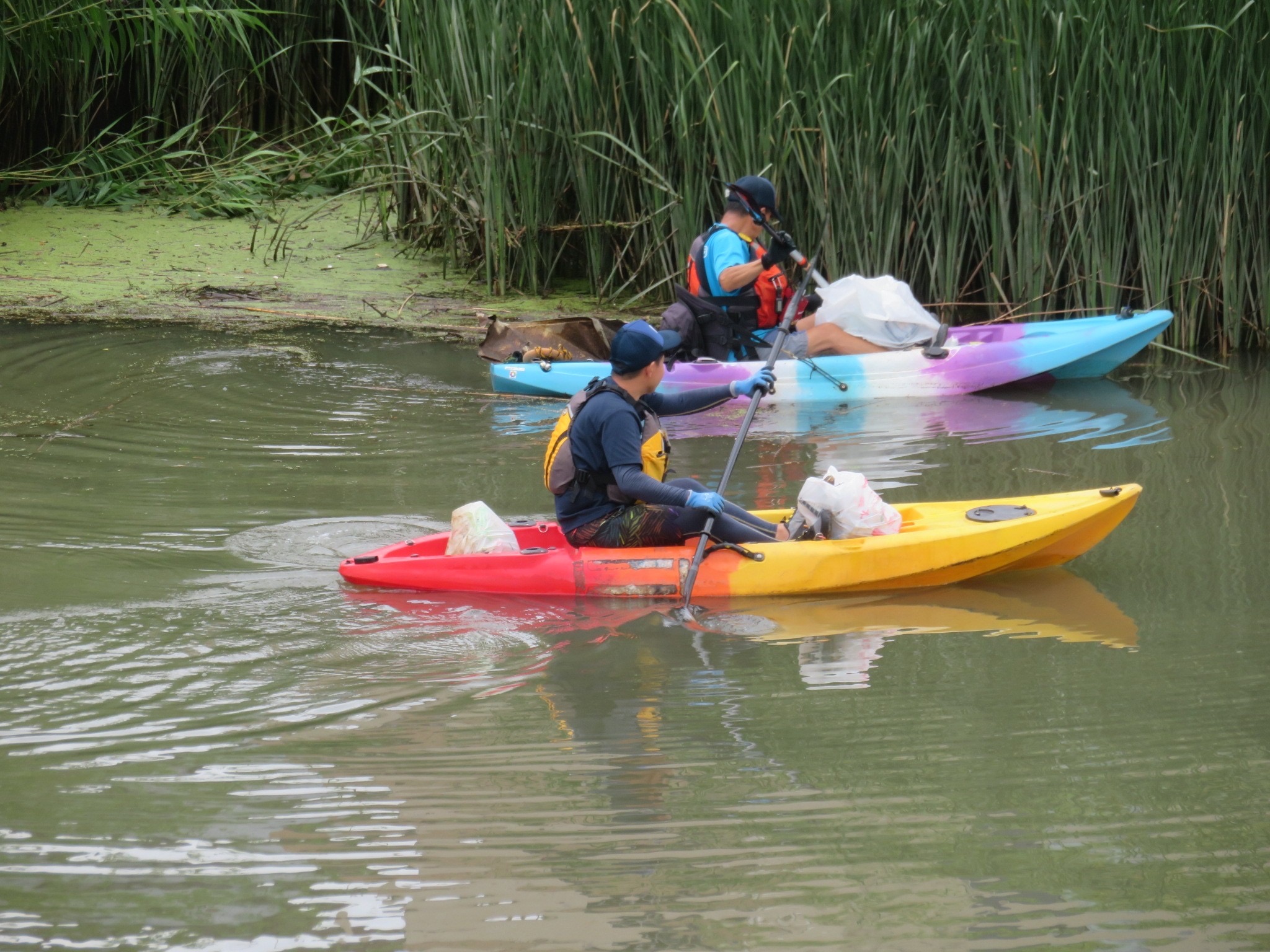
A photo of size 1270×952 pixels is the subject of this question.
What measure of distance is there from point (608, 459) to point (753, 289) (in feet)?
9.61

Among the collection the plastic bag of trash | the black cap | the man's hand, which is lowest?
the plastic bag of trash

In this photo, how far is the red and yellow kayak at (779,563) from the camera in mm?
4277

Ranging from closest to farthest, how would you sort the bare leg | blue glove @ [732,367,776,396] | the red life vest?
blue glove @ [732,367,776,396] → the red life vest → the bare leg

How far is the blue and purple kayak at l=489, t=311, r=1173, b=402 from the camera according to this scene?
23.0ft

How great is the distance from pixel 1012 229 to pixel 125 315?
5.05m

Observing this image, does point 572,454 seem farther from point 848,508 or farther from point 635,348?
point 848,508

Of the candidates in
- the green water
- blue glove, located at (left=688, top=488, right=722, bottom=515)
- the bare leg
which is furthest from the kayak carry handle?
blue glove, located at (left=688, top=488, right=722, bottom=515)

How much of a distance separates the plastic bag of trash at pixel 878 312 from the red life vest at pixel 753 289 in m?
0.23

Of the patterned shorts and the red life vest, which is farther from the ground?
the red life vest

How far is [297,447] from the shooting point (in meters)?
6.04

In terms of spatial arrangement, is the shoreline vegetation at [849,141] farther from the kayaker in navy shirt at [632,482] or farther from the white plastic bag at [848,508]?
the white plastic bag at [848,508]

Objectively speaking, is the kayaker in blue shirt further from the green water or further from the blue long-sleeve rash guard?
the blue long-sleeve rash guard

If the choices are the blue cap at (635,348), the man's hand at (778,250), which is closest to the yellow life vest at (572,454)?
the blue cap at (635,348)

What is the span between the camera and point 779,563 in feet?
14.0
